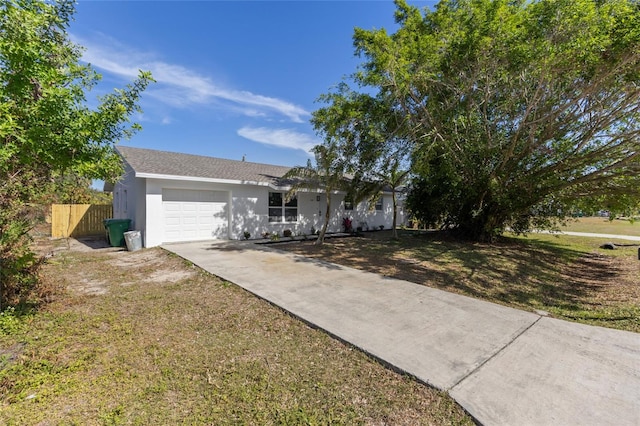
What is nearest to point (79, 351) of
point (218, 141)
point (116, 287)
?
point (116, 287)

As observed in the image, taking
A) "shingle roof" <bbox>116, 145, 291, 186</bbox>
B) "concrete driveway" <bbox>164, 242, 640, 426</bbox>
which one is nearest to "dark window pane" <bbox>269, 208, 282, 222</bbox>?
"shingle roof" <bbox>116, 145, 291, 186</bbox>

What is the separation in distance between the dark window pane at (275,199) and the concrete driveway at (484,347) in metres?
7.73

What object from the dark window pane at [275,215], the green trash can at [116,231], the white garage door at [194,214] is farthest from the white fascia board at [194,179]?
the green trash can at [116,231]

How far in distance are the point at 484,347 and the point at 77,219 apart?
17580mm

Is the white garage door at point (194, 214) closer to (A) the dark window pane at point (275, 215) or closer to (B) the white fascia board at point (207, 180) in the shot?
(B) the white fascia board at point (207, 180)

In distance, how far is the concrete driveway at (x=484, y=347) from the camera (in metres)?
2.40

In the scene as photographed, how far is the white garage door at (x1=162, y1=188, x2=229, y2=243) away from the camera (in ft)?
35.1

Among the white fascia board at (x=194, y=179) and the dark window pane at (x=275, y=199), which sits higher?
the white fascia board at (x=194, y=179)

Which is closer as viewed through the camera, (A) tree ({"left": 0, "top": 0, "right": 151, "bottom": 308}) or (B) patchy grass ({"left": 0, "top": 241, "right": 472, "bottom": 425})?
(B) patchy grass ({"left": 0, "top": 241, "right": 472, "bottom": 425})

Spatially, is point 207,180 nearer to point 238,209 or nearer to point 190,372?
point 238,209

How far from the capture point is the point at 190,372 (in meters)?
2.90

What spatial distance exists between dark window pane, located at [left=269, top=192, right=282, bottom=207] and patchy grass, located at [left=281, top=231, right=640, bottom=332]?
3.53 meters

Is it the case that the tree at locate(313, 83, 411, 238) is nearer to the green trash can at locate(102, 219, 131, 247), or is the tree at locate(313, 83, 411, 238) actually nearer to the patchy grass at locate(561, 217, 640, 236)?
the green trash can at locate(102, 219, 131, 247)

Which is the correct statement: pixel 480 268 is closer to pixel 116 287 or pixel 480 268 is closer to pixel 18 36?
pixel 116 287
